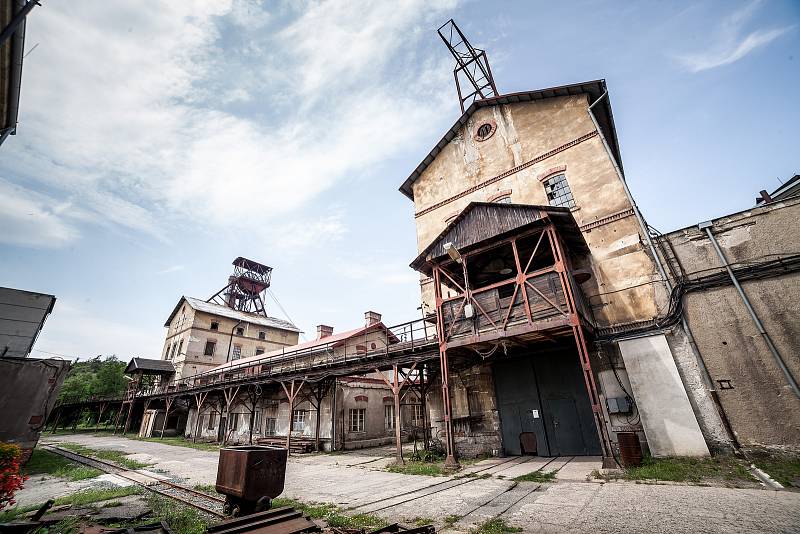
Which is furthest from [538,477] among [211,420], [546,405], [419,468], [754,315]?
[211,420]

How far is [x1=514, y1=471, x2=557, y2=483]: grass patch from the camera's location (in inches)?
301

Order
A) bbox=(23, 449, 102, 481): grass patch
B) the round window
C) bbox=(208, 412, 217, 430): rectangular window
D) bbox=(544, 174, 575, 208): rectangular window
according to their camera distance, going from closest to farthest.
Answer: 1. bbox=(23, 449, 102, 481): grass patch
2. bbox=(544, 174, 575, 208): rectangular window
3. the round window
4. bbox=(208, 412, 217, 430): rectangular window

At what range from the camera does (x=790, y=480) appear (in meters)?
6.23

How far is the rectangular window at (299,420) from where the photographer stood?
18.6 metres

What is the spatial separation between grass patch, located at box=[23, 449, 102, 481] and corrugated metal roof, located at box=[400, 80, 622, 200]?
17.8 metres

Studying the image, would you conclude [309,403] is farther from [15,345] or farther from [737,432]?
[737,432]

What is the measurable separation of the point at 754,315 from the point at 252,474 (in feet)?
40.5

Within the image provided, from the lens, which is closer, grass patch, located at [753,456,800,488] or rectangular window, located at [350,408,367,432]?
grass patch, located at [753,456,800,488]

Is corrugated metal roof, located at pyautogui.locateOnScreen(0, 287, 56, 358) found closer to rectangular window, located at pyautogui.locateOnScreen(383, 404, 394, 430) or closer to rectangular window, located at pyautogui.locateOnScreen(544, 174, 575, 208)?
rectangular window, located at pyautogui.locateOnScreen(383, 404, 394, 430)

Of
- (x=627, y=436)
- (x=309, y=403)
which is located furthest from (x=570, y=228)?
(x=309, y=403)

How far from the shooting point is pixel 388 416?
20.4 metres

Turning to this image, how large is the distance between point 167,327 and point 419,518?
48244 millimetres

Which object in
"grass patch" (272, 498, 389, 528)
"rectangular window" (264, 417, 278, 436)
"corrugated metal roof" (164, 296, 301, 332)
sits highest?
"corrugated metal roof" (164, 296, 301, 332)

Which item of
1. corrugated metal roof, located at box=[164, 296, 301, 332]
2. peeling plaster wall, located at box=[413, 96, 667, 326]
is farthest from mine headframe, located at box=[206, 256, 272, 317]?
peeling plaster wall, located at box=[413, 96, 667, 326]
